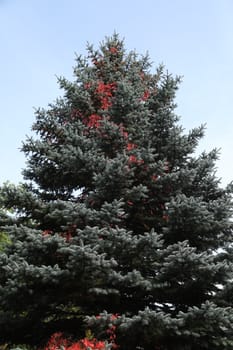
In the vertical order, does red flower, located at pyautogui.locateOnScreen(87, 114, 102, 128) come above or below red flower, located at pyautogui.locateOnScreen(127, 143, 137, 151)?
above

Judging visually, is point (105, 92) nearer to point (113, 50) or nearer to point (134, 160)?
point (113, 50)

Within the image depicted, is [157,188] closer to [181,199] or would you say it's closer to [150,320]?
[181,199]

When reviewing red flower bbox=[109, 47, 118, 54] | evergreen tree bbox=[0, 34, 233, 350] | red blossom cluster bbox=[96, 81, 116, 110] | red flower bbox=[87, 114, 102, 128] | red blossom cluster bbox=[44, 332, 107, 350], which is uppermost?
red flower bbox=[109, 47, 118, 54]

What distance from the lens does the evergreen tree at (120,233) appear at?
7.32 metres

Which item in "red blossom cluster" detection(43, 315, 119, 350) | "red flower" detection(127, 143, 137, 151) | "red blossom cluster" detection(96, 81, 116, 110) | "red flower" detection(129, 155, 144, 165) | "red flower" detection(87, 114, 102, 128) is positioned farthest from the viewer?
"red blossom cluster" detection(96, 81, 116, 110)

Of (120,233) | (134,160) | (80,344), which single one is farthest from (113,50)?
(80,344)

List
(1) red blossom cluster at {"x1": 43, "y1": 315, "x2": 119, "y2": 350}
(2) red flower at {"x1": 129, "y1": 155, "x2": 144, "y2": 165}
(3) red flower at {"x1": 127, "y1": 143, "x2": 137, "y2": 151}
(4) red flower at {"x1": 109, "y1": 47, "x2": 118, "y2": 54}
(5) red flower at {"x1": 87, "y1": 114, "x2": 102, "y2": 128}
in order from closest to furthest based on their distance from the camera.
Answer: (1) red blossom cluster at {"x1": 43, "y1": 315, "x2": 119, "y2": 350} → (2) red flower at {"x1": 129, "y1": 155, "x2": 144, "y2": 165} → (3) red flower at {"x1": 127, "y1": 143, "x2": 137, "y2": 151} → (5) red flower at {"x1": 87, "y1": 114, "x2": 102, "y2": 128} → (4) red flower at {"x1": 109, "y1": 47, "x2": 118, "y2": 54}

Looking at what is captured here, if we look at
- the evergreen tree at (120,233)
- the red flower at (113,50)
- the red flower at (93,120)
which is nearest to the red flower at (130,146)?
the evergreen tree at (120,233)

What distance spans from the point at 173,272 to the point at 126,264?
3.38 ft

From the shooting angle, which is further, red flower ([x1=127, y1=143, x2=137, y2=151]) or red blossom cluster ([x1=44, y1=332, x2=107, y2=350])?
red flower ([x1=127, y1=143, x2=137, y2=151])

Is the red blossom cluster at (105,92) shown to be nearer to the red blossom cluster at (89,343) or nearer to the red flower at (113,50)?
the red flower at (113,50)

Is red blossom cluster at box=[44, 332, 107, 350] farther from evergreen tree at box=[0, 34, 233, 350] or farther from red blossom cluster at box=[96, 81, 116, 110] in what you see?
red blossom cluster at box=[96, 81, 116, 110]

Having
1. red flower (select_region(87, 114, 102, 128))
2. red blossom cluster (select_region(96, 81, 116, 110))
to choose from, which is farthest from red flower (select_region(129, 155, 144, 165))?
red blossom cluster (select_region(96, 81, 116, 110))

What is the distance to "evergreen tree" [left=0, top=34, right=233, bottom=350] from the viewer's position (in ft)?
24.0
